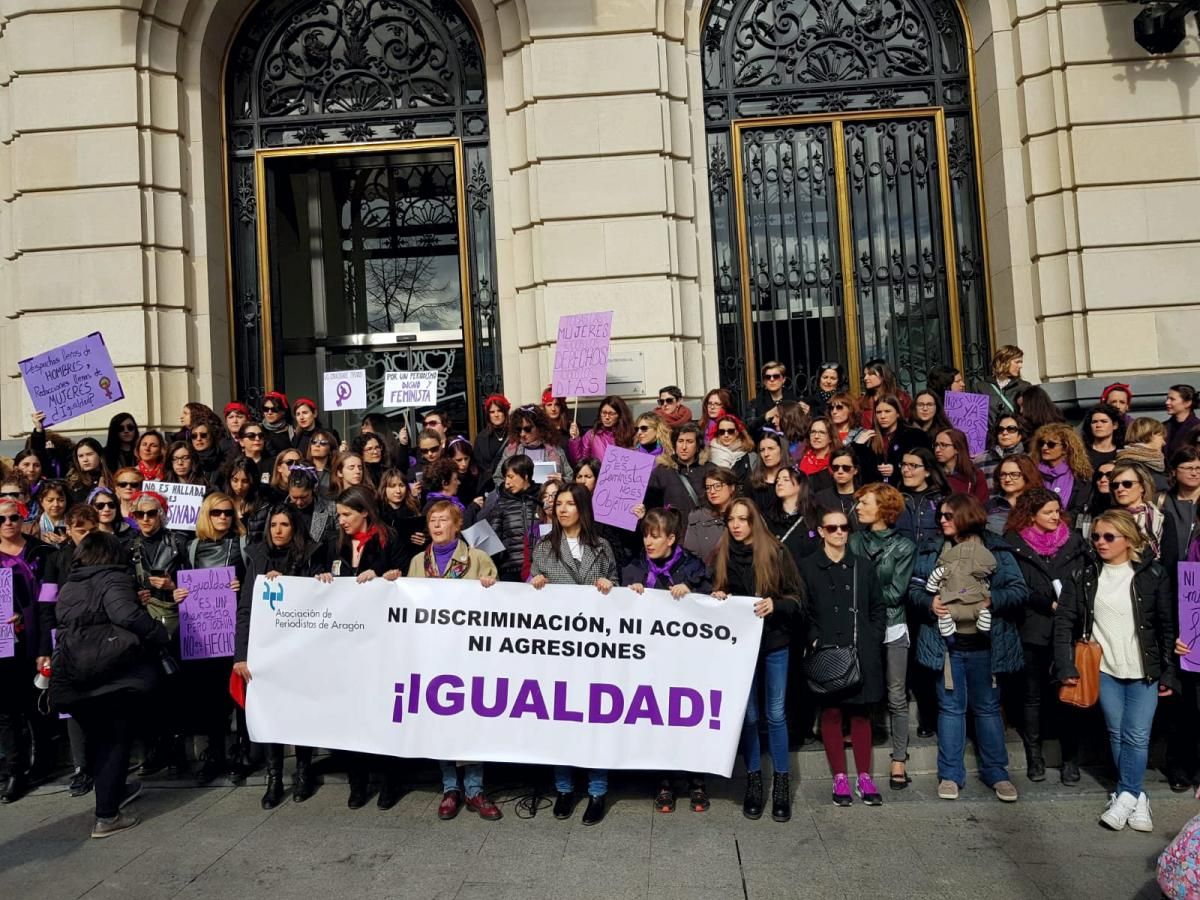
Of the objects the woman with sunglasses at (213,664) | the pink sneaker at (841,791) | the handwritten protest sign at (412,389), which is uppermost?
the handwritten protest sign at (412,389)

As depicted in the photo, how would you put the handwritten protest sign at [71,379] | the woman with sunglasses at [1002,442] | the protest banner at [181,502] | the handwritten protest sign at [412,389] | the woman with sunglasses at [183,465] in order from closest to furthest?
the protest banner at [181,502] < the woman with sunglasses at [1002,442] < the woman with sunglasses at [183,465] < the handwritten protest sign at [71,379] < the handwritten protest sign at [412,389]

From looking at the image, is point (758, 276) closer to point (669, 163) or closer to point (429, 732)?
point (669, 163)

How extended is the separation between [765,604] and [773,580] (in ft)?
0.59

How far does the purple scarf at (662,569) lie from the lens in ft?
22.5

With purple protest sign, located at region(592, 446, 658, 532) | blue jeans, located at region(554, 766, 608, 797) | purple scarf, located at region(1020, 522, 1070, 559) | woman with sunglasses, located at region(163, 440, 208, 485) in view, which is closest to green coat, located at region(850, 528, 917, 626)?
purple scarf, located at region(1020, 522, 1070, 559)

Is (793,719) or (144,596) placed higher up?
(144,596)

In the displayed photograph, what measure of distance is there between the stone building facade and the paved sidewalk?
592 centimetres

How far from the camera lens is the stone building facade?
455 inches

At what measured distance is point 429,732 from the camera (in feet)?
22.4

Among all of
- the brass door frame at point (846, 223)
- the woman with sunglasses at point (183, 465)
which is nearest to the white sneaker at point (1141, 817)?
the brass door frame at point (846, 223)

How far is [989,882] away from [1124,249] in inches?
329

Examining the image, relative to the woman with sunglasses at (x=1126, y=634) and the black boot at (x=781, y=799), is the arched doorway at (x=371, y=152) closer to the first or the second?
the black boot at (x=781, y=799)

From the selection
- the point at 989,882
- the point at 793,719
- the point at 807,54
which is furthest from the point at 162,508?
the point at 807,54

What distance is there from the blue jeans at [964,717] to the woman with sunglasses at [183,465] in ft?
20.0
